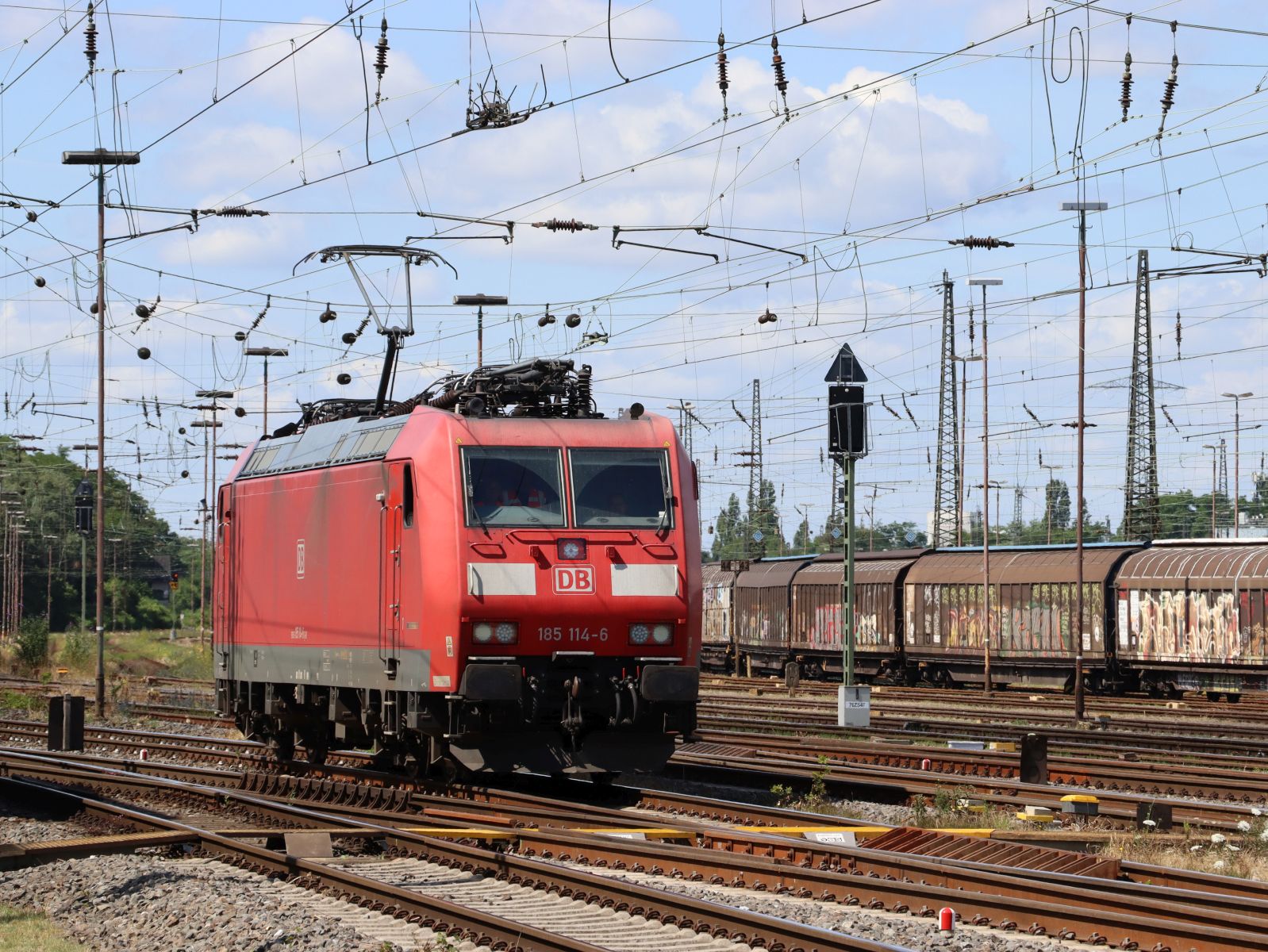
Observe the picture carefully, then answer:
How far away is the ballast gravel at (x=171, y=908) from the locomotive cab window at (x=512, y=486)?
444cm

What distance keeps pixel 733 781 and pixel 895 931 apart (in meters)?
8.84

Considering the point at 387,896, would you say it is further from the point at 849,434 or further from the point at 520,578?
the point at 849,434

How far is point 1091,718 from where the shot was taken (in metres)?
28.8

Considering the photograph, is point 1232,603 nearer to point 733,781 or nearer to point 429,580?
point 733,781

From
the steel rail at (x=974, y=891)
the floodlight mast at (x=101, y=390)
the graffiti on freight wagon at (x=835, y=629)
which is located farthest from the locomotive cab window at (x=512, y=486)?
the graffiti on freight wagon at (x=835, y=629)

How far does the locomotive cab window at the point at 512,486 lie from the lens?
15.8 m

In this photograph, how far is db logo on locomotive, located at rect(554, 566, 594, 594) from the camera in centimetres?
1573

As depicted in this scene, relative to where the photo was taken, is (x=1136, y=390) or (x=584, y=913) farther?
(x=1136, y=390)

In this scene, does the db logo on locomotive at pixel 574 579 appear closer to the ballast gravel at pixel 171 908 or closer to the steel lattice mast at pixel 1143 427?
the ballast gravel at pixel 171 908

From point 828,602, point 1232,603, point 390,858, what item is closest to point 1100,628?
point 1232,603

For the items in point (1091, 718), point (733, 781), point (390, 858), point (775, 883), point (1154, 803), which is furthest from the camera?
point (1091, 718)

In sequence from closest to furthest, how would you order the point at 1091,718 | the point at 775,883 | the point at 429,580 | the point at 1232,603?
the point at 775,883
the point at 429,580
the point at 1091,718
the point at 1232,603

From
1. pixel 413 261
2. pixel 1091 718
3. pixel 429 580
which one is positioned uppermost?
pixel 413 261

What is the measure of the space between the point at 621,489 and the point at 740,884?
218 inches
